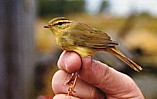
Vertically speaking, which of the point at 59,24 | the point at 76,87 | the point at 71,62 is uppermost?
the point at 59,24

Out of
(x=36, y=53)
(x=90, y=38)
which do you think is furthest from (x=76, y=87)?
(x=36, y=53)

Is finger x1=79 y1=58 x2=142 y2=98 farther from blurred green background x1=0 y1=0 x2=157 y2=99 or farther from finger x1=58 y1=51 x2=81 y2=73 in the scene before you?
blurred green background x1=0 y1=0 x2=157 y2=99

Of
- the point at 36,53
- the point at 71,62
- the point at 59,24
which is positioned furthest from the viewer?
the point at 36,53

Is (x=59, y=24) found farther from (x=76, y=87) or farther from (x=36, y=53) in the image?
(x=36, y=53)

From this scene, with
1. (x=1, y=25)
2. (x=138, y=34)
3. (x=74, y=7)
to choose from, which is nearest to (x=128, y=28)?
(x=138, y=34)

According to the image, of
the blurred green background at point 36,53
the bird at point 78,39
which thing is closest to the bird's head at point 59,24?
the bird at point 78,39

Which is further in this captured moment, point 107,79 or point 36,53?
point 36,53

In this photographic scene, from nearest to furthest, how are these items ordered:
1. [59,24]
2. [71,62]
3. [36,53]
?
1. [71,62]
2. [59,24]
3. [36,53]

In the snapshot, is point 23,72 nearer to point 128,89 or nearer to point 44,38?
point 128,89
